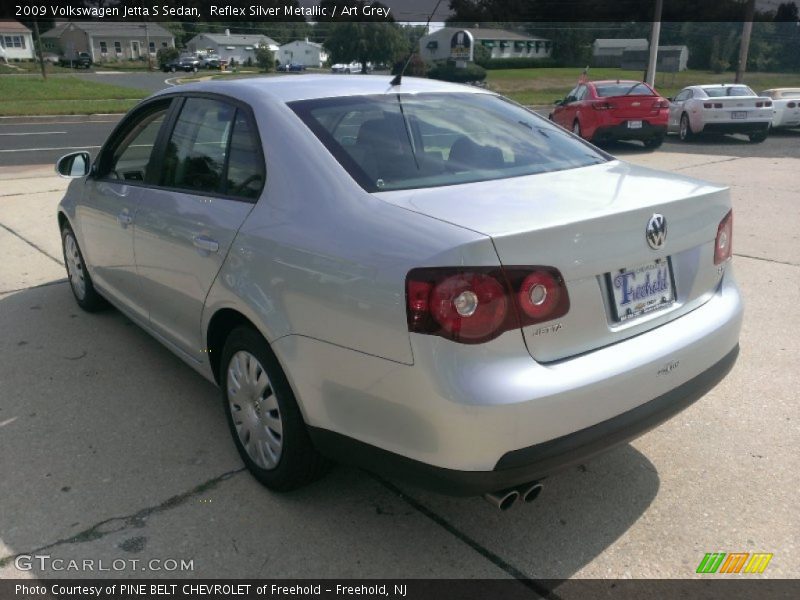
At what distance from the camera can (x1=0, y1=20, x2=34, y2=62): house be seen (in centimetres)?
8731

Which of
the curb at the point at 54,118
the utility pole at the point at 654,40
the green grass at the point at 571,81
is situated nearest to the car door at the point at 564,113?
the utility pole at the point at 654,40

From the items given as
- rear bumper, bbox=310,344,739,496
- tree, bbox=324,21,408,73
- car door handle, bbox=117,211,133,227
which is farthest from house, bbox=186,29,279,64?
rear bumper, bbox=310,344,739,496

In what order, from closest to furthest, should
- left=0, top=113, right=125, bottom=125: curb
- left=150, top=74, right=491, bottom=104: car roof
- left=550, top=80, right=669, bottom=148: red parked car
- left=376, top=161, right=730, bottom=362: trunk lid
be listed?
left=376, top=161, right=730, bottom=362: trunk lid, left=150, top=74, right=491, bottom=104: car roof, left=550, top=80, right=669, bottom=148: red parked car, left=0, top=113, right=125, bottom=125: curb

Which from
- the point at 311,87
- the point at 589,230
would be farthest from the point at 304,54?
the point at 589,230

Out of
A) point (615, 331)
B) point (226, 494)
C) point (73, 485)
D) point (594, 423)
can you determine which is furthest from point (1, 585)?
point (615, 331)

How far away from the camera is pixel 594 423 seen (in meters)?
2.30

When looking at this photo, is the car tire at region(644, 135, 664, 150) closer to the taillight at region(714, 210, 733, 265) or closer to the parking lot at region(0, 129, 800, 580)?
the parking lot at region(0, 129, 800, 580)

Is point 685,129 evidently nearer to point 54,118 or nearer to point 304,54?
point 54,118

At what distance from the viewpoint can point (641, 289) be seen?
247cm

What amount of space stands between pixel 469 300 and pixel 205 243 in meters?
1.43

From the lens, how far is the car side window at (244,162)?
2904mm

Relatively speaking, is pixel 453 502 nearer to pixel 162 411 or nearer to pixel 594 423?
pixel 594 423

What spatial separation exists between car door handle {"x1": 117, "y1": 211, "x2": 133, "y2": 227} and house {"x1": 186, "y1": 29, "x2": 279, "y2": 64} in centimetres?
9712

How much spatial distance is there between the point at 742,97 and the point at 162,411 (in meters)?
16.2
